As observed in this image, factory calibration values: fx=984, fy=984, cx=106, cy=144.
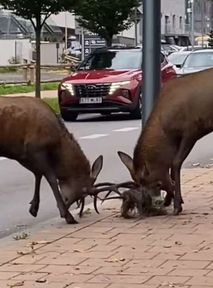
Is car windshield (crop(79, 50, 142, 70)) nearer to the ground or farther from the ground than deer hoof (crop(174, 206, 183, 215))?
farther from the ground

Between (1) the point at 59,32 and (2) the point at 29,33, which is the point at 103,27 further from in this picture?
(1) the point at 59,32

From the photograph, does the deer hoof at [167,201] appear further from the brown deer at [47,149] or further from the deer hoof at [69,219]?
the deer hoof at [69,219]

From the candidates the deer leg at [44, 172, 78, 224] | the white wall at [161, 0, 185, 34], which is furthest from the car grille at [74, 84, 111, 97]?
the white wall at [161, 0, 185, 34]

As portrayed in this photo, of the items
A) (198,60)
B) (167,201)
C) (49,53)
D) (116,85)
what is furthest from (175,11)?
(167,201)

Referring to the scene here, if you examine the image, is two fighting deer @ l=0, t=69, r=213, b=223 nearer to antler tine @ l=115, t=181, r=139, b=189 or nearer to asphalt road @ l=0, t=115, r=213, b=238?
antler tine @ l=115, t=181, r=139, b=189

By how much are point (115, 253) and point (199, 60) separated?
70.3 feet

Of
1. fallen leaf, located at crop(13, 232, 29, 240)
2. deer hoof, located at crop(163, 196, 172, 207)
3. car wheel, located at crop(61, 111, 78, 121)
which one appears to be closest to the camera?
fallen leaf, located at crop(13, 232, 29, 240)

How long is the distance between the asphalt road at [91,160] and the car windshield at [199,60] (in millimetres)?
4156

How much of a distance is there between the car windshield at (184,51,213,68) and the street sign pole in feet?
58.8

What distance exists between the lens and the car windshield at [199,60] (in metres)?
28.6

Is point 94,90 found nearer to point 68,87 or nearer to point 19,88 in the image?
point 68,87

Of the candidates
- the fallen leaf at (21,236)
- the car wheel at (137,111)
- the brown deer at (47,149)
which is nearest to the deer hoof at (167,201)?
the brown deer at (47,149)

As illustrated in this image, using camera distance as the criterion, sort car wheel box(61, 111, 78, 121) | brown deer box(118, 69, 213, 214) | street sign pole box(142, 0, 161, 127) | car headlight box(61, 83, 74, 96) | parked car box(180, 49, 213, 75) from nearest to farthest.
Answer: brown deer box(118, 69, 213, 214) < street sign pole box(142, 0, 161, 127) < car headlight box(61, 83, 74, 96) < car wheel box(61, 111, 78, 121) < parked car box(180, 49, 213, 75)

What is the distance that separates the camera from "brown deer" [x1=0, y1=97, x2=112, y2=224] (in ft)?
30.3
